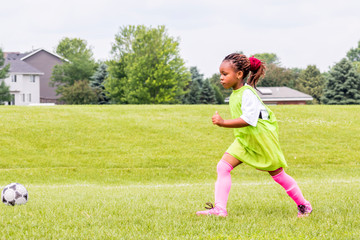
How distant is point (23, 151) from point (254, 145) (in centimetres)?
1519

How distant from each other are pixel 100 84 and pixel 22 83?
12.9 m

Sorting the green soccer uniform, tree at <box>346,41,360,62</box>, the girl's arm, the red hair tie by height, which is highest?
tree at <box>346,41,360,62</box>

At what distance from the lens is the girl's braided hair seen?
5848 mm

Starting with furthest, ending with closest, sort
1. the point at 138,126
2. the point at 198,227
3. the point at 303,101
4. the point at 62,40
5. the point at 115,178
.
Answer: the point at 62,40, the point at 303,101, the point at 138,126, the point at 115,178, the point at 198,227

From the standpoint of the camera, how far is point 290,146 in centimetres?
2059

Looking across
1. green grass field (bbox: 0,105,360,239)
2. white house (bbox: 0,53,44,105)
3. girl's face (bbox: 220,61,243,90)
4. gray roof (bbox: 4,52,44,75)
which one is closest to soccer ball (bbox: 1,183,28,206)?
green grass field (bbox: 0,105,360,239)

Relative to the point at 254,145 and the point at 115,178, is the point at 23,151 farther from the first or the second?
the point at 254,145

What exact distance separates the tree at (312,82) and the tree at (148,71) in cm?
3254

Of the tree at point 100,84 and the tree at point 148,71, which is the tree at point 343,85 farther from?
the tree at point 100,84

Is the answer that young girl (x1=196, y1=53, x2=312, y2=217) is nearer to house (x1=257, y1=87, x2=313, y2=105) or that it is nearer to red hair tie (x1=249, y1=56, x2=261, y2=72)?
red hair tie (x1=249, y1=56, x2=261, y2=72)

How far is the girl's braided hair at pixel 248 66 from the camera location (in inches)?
230

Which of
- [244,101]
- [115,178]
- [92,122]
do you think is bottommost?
[115,178]

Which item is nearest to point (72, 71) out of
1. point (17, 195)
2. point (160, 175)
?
point (160, 175)

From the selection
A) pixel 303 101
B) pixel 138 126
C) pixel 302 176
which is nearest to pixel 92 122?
pixel 138 126
